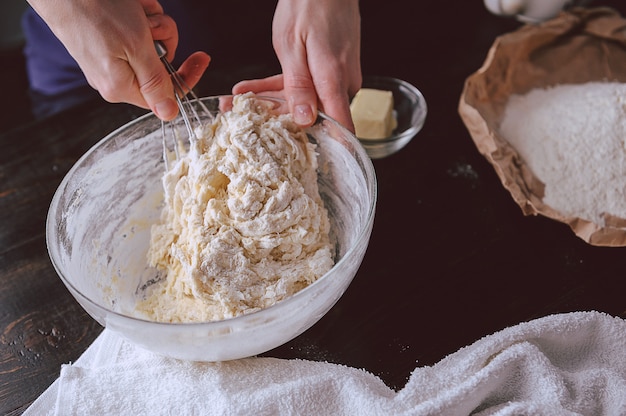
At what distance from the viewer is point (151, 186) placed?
1104 mm

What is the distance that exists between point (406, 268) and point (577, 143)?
47 centimetres

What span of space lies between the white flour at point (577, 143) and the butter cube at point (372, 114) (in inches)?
10.0

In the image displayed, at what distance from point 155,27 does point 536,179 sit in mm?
782

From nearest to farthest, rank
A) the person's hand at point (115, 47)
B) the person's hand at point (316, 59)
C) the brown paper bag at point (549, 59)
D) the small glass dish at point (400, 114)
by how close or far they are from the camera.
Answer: the person's hand at point (115, 47) → the person's hand at point (316, 59) → the small glass dish at point (400, 114) → the brown paper bag at point (549, 59)

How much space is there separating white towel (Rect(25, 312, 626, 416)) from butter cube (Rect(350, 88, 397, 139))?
52cm

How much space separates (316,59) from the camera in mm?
1072

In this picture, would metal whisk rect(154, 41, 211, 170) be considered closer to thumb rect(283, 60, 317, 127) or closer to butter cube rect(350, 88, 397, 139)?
Result: thumb rect(283, 60, 317, 127)

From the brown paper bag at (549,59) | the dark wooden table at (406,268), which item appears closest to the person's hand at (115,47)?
the dark wooden table at (406,268)

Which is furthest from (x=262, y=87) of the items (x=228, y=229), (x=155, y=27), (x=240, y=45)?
(x=240, y=45)

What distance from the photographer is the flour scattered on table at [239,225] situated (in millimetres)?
868

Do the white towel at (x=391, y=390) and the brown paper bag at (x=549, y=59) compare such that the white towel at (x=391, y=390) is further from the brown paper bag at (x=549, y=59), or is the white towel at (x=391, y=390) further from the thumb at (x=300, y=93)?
the brown paper bag at (x=549, y=59)

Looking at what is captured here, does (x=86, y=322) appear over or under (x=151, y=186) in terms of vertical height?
under

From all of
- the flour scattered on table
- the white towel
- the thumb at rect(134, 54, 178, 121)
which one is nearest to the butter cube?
the flour scattered on table

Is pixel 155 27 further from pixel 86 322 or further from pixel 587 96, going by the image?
pixel 587 96
